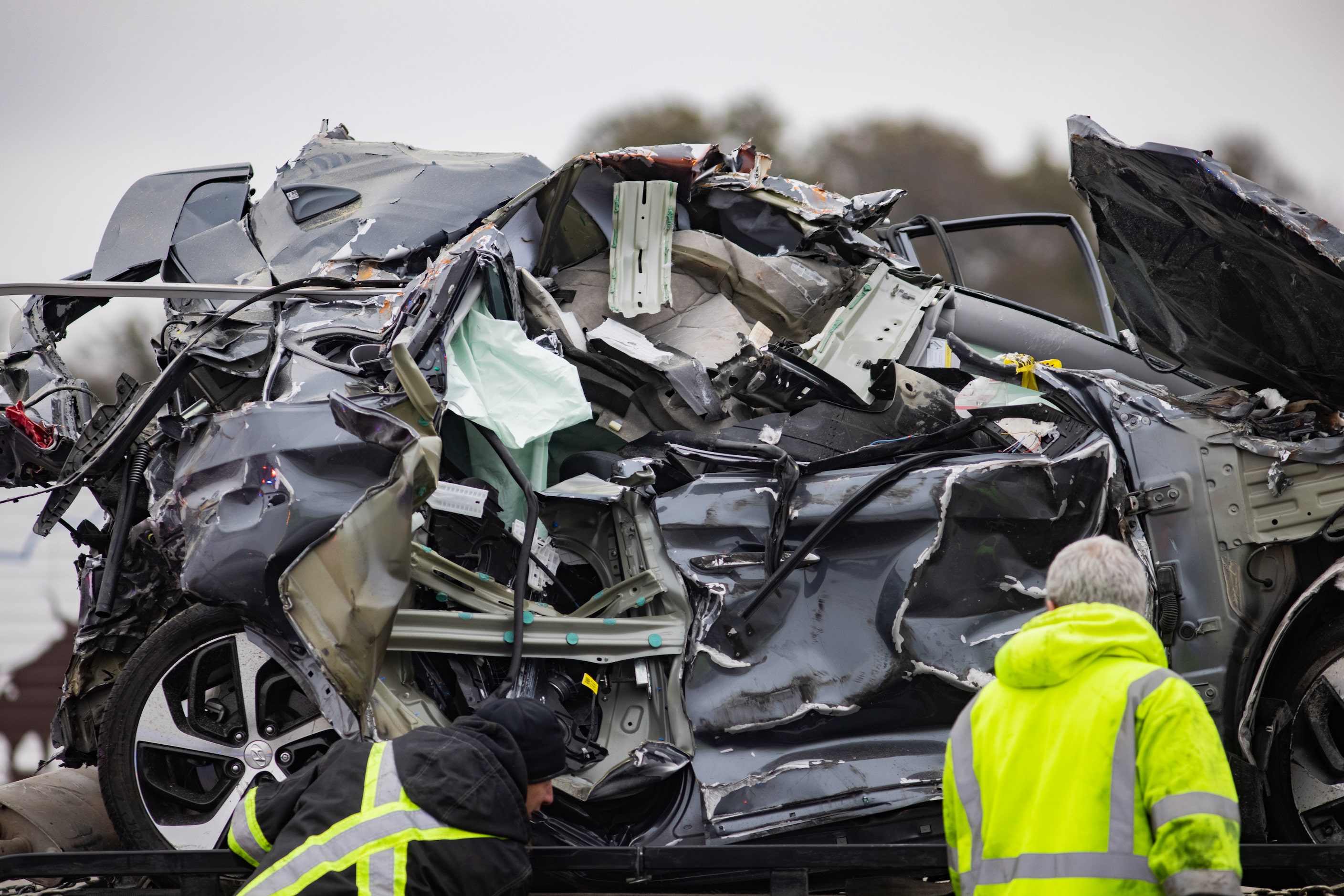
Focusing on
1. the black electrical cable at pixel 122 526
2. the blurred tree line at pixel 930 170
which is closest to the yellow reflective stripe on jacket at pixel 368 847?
the black electrical cable at pixel 122 526

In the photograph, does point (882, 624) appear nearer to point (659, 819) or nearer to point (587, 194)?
point (659, 819)

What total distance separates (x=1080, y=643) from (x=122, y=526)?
3.09 m

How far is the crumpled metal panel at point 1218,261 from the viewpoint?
314 centimetres

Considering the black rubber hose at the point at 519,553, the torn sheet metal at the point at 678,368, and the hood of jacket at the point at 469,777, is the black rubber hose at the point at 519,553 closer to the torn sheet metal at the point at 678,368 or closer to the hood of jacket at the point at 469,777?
the hood of jacket at the point at 469,777

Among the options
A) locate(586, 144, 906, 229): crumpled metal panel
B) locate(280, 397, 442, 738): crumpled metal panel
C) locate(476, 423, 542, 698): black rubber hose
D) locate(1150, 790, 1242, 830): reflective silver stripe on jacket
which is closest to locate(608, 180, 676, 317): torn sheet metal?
locate(586, 144, 906, 229): crumpled metal panel

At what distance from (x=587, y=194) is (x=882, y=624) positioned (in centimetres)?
213

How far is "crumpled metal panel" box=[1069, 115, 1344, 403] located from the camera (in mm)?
3145

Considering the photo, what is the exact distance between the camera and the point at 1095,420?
3.36 meters

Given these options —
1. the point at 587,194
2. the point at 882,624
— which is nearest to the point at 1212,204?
the point at 882,624

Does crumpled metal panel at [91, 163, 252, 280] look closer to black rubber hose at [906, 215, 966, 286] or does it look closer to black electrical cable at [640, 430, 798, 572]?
black electrical cable at [640, 430, 798, 572]

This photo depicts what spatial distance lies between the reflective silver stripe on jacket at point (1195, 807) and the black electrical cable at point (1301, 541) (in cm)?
144

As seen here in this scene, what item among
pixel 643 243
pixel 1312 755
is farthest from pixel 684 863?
pixel 643 243

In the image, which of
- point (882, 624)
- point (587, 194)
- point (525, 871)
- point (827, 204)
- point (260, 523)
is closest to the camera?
point (525, 871)

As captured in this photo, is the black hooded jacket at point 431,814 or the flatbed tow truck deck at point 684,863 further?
the flatbed tow truck deck at point 684,863
